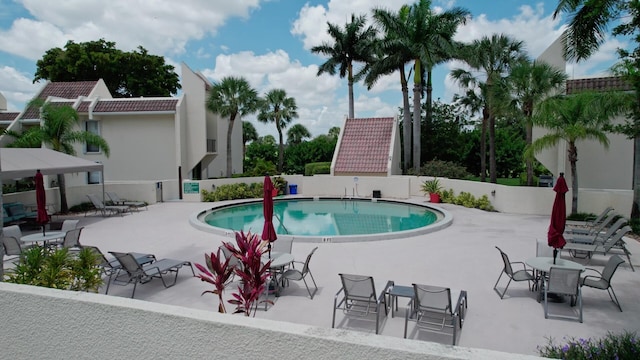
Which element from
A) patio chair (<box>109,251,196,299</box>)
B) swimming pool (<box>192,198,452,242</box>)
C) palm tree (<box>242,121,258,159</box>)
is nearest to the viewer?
patio chair (<box>109,251,196,299</box>)

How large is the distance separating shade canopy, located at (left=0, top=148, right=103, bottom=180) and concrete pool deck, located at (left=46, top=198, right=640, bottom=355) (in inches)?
96.5

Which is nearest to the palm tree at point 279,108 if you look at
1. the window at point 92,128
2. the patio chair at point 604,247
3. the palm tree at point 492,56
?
the window at point 92,128

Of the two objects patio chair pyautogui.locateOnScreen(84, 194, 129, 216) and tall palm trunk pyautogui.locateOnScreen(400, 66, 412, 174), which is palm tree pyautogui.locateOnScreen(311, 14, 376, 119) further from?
patio chair pyautogui.locateOnScreen(84, 194, 129, 216)

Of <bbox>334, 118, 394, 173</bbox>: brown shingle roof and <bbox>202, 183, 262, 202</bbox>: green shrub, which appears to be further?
<bbox>334, 118, 394, 173</bbox>: brown shingle roof

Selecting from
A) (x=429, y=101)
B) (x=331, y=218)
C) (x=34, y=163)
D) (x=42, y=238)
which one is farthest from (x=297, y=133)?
(x=42, y=238)

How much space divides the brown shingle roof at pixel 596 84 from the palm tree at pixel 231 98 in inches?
778

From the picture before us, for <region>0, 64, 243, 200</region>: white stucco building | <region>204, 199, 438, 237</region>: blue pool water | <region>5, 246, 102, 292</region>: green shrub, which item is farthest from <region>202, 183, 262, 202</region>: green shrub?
<region>5, 246, 102, 292</region>: green shrub

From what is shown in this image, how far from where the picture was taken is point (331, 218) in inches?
797

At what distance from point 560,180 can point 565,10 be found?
8862 mm

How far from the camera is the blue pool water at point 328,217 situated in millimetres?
17175

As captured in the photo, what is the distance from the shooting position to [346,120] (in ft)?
108

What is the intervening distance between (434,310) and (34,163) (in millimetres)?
15486

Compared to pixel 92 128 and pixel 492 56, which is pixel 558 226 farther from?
pixel 92 128

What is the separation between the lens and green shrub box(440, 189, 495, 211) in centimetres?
2009
